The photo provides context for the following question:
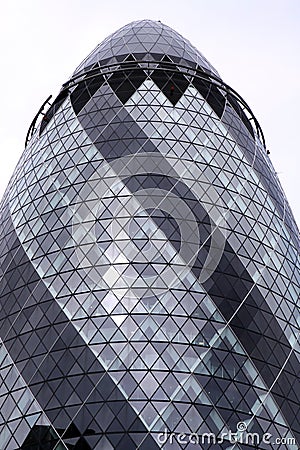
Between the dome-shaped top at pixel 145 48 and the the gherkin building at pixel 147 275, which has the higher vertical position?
the dome-shaped top at pixel 145 48

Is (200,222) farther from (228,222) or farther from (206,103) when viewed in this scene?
(206,103)

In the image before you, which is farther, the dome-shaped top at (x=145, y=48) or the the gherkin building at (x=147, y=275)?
the dome-shaped top at (x=145, y=48)

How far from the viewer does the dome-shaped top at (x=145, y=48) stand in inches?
1753

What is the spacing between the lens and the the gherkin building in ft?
106

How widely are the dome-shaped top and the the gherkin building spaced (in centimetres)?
39

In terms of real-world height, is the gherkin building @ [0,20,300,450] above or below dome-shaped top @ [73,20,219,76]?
below

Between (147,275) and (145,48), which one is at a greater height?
(145,48)

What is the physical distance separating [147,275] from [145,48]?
1500 centimetres

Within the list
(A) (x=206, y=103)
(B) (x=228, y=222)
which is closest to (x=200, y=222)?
(B) (x=228, y=222)

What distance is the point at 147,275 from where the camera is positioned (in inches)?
1380

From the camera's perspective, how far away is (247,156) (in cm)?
4188

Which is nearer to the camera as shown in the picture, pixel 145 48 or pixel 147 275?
pixel 147 275

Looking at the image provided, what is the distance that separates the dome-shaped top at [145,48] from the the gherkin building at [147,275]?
387 mm

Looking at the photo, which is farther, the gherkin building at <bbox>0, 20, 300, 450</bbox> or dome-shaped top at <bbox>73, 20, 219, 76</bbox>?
dome-shaped top at <bbox>73, 20, 219, 76</bbox>
